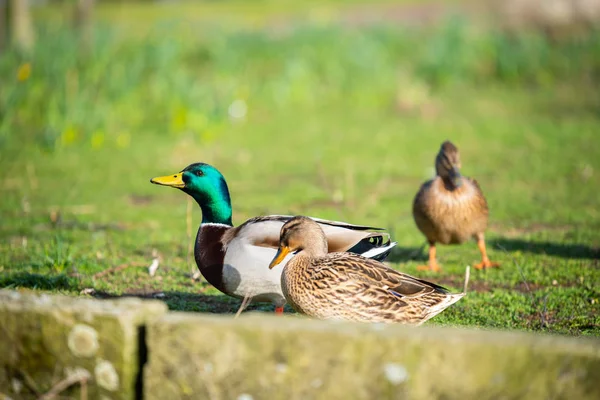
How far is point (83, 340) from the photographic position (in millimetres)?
3256

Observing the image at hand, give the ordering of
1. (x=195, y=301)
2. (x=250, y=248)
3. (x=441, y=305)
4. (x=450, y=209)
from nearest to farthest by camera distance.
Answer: (x=441, y=305) < (x=250, y=248) < (x=195, y=301) < (x=450, y=209)

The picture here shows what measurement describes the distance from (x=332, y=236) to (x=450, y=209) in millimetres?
1609

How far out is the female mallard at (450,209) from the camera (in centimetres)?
621

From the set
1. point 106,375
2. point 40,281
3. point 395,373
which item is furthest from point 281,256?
point 40,281

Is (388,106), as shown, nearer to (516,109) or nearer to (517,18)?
(516,109)

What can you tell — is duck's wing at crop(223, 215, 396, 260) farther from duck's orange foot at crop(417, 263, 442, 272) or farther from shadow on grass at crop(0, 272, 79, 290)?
duck's orange foot at crop(417, 263, 442, 272)

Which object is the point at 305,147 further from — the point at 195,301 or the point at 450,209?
the point at 195,301

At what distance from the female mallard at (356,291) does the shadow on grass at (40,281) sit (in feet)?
5.87

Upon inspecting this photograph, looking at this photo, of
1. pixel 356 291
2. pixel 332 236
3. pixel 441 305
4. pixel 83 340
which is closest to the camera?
pixel 83 340

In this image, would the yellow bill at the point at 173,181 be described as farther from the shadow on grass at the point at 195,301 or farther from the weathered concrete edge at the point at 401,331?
the weathered concrete edge at the point at 401,331

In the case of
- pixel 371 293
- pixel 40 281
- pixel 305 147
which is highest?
pixel 371 293

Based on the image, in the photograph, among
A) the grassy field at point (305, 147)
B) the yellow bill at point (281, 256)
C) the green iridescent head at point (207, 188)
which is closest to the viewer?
the yellow bill at point (281, 256)

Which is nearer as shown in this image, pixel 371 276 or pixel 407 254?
pixel 371 276

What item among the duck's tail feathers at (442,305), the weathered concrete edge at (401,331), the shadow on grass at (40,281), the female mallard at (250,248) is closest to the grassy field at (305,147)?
the shadow on grass at (40,281)
